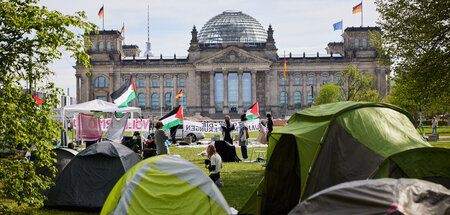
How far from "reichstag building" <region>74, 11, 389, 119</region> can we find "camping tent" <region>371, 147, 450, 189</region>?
7343 cm

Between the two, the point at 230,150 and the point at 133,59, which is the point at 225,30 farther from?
the point at 230,150

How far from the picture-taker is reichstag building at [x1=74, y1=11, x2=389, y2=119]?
265ft

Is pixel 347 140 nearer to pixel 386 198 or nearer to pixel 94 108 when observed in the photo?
pixel 386 198

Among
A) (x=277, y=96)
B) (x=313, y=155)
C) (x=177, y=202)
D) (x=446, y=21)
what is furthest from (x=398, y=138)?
(x=277, y=96)

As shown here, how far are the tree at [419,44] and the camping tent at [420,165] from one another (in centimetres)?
891

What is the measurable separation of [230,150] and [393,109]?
11.1 meters

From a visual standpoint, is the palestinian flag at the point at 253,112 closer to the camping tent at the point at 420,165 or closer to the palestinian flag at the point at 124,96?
the palestinian flag at the point at 124,96

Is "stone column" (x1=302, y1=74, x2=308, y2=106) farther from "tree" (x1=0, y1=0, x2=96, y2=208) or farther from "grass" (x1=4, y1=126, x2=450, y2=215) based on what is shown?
"tree" (x1=0, y1=0, x2=96, y2=208)

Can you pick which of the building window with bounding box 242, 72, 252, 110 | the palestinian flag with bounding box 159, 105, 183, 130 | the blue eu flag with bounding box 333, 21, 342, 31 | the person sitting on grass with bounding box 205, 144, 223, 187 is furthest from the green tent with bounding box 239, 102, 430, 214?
the building window with bounding box 242, 72, 252, 110

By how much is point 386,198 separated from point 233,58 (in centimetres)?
7623

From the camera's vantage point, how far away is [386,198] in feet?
15.1

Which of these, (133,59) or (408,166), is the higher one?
(133,59)

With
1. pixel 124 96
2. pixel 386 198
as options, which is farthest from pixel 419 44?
pixel 386 198

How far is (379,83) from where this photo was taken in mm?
80875
